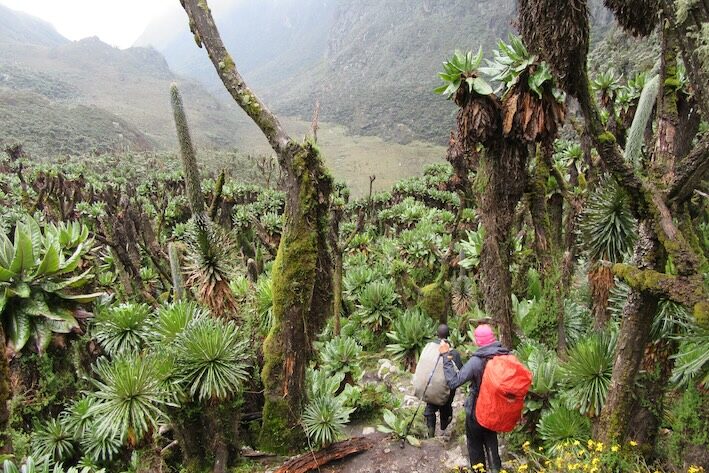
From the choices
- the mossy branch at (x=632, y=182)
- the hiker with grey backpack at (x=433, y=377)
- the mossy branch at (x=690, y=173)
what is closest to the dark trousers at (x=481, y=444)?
the hiker with grey backpack at (x=433, y=377)

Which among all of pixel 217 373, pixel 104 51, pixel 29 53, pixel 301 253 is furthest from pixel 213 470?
pixel 104 51

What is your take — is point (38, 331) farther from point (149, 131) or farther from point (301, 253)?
point (149, 131)

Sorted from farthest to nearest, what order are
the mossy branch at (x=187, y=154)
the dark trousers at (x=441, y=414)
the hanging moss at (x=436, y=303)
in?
the hanging moss at (x=436, y=303)
the mossy branch at (x=187, y=154)
the dark trousers at (x=441, y=414)

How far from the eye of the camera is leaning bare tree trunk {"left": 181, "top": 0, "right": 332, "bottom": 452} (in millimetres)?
5316

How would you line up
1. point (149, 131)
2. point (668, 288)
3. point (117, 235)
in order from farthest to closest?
1. point (149, 131)
2. point (117, 235)
3. point (668, 288)

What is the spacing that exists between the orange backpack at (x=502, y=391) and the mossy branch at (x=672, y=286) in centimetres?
132

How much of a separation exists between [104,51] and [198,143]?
299ft

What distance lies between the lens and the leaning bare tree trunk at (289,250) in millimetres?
5316

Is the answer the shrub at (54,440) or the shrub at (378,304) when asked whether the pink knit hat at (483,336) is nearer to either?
the shrub at (54,440)

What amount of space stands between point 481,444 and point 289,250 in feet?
10.2

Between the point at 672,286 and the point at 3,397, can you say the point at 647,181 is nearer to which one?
→ the point at 672,286

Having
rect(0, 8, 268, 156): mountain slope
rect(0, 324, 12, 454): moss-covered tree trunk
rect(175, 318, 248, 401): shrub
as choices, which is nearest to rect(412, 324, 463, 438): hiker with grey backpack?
rect(175, 318, 248, 401): shrub

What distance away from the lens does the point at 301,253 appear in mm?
5445

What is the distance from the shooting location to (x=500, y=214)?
6281mm
